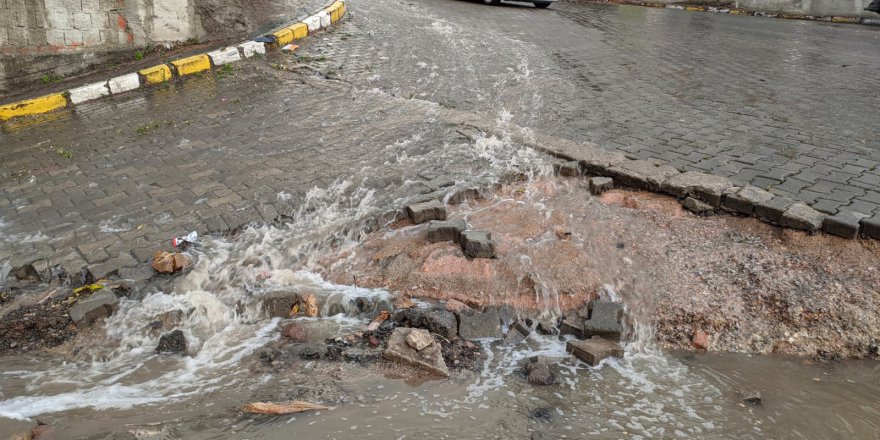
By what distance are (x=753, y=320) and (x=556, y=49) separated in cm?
795

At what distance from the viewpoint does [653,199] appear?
17.0 ft

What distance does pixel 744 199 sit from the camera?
4801mm

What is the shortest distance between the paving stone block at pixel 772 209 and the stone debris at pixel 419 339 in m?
2.86

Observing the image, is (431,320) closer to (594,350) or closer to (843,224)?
(594,350)

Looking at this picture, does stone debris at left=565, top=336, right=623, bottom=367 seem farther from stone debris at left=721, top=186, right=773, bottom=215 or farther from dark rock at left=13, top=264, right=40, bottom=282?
dark rock at left=13, top=264, right=40, bottom=282

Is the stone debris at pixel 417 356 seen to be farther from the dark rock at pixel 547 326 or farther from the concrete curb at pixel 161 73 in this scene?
the concrete curb at pixel 161 73

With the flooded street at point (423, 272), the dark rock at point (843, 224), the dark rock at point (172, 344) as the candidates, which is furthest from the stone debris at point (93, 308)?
the dark rock at point (843, 224)

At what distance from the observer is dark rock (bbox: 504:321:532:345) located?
12.9ft

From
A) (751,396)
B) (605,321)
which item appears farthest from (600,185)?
(751,396)

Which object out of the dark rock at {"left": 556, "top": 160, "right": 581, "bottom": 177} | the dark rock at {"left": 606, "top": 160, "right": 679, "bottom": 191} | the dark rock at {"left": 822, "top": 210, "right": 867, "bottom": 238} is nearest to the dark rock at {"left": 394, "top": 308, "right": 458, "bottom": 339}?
the dark rock at {"left": 556, "top": 160, "right": 581, "bottom": 177}

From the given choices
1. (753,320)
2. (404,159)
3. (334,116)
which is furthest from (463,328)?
(334,116)

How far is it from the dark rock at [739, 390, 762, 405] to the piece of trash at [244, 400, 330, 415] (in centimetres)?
234

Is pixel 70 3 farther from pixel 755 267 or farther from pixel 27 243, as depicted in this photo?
pixel 755 267

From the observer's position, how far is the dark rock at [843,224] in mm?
4348
